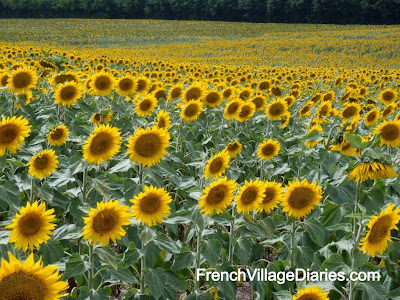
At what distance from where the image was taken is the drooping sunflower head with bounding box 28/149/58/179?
284cm

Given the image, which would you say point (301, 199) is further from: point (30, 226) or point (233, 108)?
point (233, 108)

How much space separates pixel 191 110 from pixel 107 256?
8.20 feet

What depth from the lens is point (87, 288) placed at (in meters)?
2.30

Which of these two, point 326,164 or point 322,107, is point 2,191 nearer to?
point 326,164

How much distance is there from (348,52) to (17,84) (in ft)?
83.9

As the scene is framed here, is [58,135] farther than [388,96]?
No

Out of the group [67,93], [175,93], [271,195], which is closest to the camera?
[271,195]

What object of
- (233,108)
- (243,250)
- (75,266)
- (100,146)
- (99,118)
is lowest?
(243,250)

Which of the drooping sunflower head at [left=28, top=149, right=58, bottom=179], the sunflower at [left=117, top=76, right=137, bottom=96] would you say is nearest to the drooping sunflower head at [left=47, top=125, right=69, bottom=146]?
the drooping sunflower head at [left=28, top=149, right=58, bottom=179]

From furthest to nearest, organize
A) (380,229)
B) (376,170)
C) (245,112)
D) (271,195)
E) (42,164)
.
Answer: (245,112)
(42,164)
(271,195)
(376,170)
(380,229)

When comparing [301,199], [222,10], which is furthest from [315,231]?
[222,10]

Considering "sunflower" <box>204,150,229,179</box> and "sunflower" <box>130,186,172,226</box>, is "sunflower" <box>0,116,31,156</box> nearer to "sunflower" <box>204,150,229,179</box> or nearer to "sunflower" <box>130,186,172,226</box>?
"sunflower" <box>130,186,172,226</box>

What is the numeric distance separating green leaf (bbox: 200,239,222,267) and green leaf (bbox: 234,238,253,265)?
213 millimetres

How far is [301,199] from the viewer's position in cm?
262
